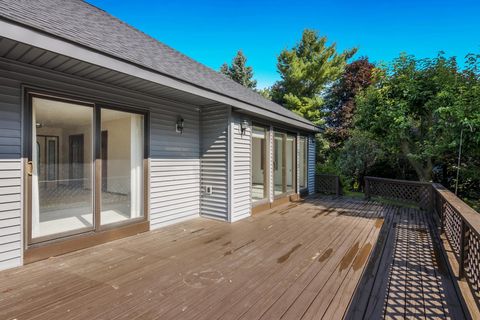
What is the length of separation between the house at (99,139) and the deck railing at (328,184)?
169 inches

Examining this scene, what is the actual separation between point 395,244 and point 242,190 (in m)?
2.87

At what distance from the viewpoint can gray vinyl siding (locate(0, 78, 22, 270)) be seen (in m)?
2.74

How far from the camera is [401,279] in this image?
2.70m

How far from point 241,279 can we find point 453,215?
3.58 meters

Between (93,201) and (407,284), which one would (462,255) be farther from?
(93,201)

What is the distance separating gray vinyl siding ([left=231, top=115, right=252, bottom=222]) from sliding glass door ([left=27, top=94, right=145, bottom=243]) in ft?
5.80

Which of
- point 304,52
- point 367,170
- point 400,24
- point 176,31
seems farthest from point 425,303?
point 304,52

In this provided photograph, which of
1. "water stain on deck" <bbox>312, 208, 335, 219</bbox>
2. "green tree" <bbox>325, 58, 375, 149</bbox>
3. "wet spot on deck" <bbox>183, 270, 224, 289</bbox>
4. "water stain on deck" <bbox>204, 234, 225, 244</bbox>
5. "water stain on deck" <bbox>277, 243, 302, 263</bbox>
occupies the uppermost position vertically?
"green tree" <bbox>325, 58, 375, 149</bbox>

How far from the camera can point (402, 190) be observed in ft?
24.2

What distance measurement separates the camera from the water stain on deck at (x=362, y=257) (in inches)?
119

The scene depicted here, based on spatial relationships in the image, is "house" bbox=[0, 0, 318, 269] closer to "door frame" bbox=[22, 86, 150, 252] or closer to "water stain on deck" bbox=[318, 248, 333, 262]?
"door frame" bbox=[22, 86, 150, 252]

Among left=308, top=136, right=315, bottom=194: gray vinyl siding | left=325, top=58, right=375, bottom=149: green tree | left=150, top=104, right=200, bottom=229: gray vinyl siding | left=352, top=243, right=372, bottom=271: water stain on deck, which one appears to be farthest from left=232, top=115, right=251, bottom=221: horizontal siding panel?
left=325, top=58, right=375, bottom=149: green tree

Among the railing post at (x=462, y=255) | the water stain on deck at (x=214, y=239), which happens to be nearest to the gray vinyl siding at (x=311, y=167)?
the water stain on deck at (x=214, y=239)

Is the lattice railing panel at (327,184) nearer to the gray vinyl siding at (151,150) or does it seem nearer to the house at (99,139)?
the house at (99,139)
